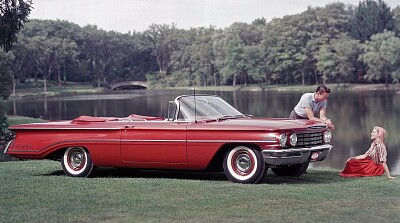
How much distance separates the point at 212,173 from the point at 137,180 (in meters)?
1.59

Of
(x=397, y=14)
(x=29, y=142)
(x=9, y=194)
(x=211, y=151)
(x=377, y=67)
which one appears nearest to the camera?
(x=9, y=194)

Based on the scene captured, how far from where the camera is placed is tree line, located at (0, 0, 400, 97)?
76.7 meters

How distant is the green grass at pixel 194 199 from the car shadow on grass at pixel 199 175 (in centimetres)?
2

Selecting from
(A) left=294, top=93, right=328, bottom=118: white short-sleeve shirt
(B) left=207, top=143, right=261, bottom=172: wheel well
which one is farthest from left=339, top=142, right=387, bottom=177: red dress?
(B) left=207, top=143, right=261, bottom=172: wheel well

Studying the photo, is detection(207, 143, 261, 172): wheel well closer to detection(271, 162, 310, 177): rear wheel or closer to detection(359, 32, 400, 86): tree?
detection(271, 162, 310, 177): rear wheel

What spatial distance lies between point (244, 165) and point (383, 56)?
7010 centimetres

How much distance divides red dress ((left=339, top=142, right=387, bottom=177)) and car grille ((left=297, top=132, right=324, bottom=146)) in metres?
1.05

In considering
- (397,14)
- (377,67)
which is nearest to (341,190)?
(377,67)

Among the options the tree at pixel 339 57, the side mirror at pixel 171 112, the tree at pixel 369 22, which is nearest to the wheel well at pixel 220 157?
the side mirror at pixel 171 112

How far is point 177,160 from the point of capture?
941 cm

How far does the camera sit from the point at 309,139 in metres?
9.33

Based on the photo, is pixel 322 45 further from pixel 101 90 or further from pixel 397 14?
pixel 101 90

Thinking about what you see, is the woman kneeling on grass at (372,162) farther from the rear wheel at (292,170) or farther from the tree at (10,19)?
the tree at (10,19)

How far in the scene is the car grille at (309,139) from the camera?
9.16 meters
